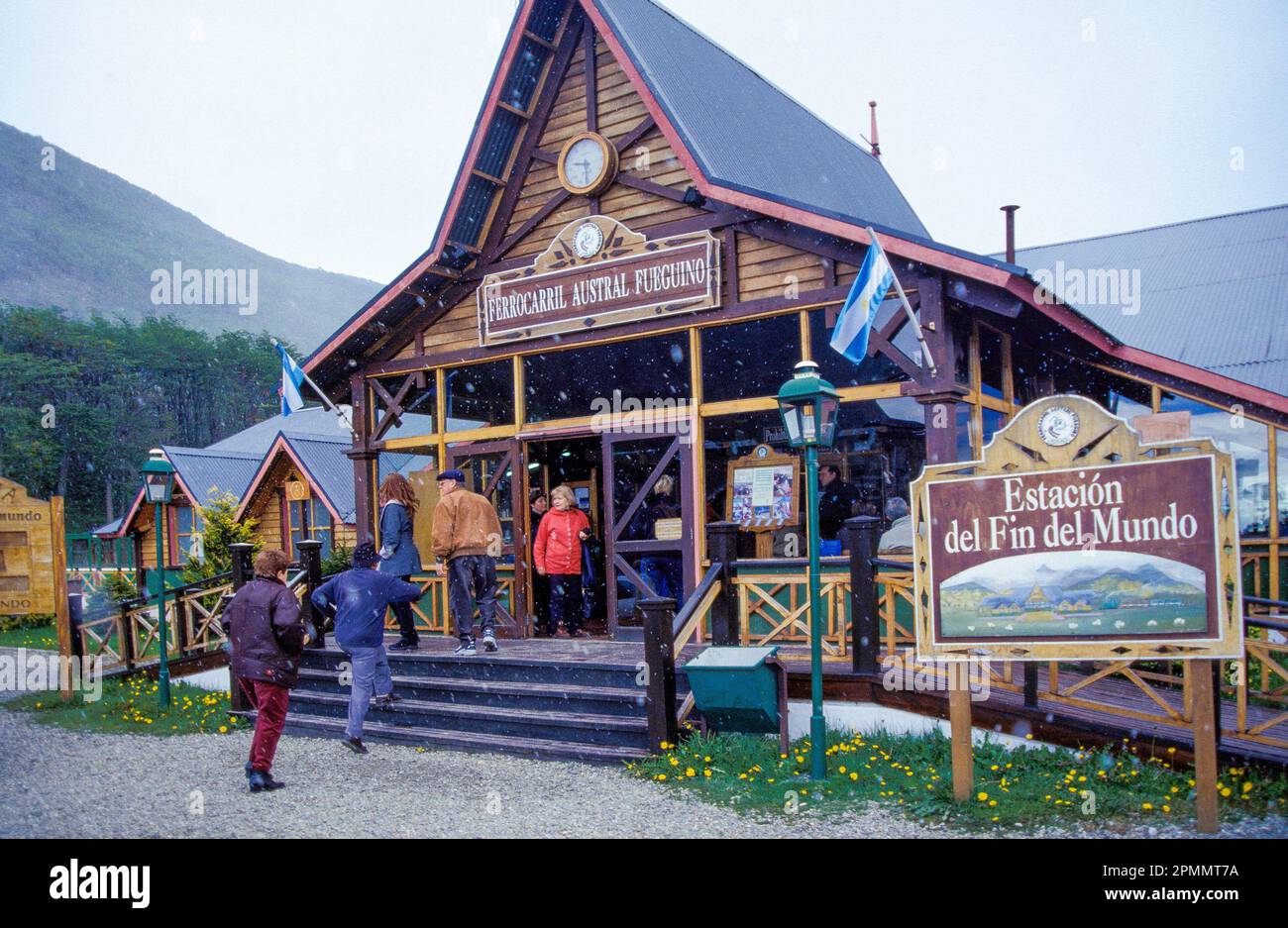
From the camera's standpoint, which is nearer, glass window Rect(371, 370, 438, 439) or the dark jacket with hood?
the dark jacket with hood

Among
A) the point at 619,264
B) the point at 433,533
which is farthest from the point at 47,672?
the point at 619,264

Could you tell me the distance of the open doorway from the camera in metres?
11.7

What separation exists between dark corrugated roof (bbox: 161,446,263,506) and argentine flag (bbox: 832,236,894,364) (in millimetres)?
23160

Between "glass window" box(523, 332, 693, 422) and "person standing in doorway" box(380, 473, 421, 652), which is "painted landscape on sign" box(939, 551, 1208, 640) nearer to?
"person standing in doorway" box(380, 473, 421, 652)

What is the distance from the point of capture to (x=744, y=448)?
13914 millimetres

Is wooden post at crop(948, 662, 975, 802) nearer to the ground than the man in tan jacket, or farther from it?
nearer to the ground

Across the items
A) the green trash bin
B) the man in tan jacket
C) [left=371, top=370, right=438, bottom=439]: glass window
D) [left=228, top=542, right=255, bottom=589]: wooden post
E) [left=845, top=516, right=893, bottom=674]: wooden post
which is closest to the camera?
the green trash bin

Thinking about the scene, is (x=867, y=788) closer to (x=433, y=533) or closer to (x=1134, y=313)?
(x=433, y=533)

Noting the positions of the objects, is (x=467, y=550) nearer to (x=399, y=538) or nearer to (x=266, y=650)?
(x=399, y=538)

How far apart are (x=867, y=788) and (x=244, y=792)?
4664mm

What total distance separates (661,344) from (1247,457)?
23.2 ft

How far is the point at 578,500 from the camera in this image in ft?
44.1

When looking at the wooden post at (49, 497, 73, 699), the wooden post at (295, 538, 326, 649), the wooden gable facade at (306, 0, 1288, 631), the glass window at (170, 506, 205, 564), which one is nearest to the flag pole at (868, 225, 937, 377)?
the wooden gable facade at (306, 0, 1288, 631)

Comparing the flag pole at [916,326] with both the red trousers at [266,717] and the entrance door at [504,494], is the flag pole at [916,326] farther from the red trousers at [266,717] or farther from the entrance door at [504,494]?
the red trousers at [266,717]
